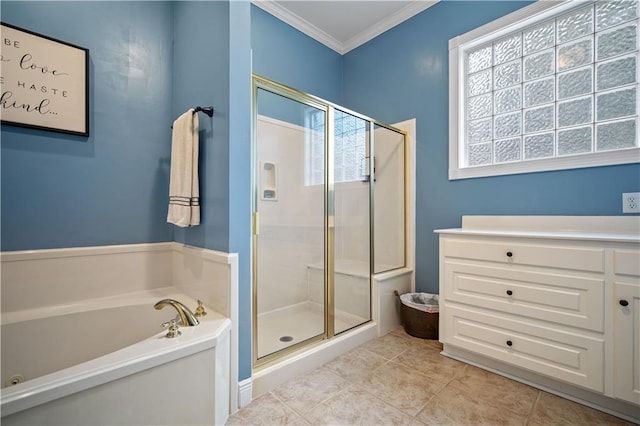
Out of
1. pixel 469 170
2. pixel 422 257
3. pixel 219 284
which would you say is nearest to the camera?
pixel 219 284

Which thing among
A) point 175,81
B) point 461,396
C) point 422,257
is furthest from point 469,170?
point 175,81

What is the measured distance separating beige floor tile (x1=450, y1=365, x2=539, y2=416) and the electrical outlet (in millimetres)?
1169

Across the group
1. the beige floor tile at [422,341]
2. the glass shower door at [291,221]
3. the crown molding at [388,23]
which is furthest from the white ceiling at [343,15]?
the beige floor tile at [422,341]

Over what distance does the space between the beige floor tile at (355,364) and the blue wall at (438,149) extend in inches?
36.2

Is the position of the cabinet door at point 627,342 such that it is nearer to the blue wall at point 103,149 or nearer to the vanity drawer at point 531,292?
the vanity drawer at point 531,292

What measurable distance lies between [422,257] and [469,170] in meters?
0.86

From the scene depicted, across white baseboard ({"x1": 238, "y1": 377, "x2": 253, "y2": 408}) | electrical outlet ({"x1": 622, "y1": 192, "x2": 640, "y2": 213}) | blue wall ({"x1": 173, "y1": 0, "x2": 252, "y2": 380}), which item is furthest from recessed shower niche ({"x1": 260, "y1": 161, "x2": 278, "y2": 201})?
electrical outlet ({"x1": 622, "y1": 192, "x2": 640, "y2": 213})

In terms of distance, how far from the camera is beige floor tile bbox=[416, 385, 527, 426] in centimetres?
126

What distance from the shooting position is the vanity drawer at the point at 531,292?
1318mm

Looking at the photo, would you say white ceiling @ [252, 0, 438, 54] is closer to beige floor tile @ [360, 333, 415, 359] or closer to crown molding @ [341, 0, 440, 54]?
crown molding @ [341, 0, 440, 54]

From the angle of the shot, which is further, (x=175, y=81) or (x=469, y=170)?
(x=469, y=170)

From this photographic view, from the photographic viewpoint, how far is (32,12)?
1459mm

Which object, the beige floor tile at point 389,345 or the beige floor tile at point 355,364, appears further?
the beige floor tile at point 389,345

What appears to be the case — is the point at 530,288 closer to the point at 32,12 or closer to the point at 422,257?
the point at 422,257
